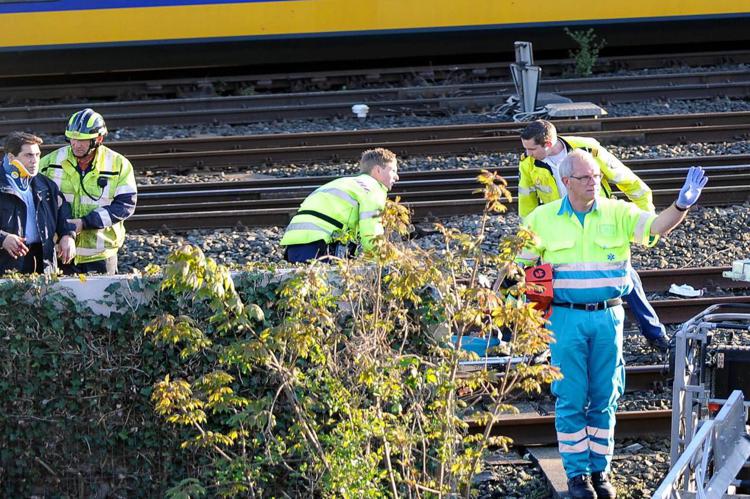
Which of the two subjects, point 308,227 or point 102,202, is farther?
point 102,202

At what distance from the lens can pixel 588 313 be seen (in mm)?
6113

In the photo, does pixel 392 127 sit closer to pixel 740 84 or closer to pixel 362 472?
pixel 740 84

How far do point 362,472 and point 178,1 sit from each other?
13248 millimetres

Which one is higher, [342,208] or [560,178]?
[560,178]

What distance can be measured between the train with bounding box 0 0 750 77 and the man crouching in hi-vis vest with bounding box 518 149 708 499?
11812 mm

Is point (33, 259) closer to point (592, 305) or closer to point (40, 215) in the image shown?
point (40, 215)

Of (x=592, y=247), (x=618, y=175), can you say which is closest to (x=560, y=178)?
(x=618, y=175)

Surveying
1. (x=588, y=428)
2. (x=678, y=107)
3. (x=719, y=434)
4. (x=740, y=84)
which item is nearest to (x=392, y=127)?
(x=678, y=107)

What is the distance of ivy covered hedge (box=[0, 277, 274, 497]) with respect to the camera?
5.93 metres

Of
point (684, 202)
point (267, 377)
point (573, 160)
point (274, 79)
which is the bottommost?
point (267, 377)

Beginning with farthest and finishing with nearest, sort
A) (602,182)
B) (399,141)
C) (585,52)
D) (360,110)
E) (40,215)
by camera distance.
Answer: (585,52), (360,110), (399,141), (602,182), (40,215)

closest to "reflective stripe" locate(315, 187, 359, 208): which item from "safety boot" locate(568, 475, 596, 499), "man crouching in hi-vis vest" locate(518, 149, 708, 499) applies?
"man crouching in hi-vis vest" locate(518, 149, 708, 499)

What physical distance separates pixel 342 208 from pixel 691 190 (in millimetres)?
2109

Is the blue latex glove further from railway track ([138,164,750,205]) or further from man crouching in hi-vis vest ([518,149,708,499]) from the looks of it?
railway track ([138,164,750,205])
